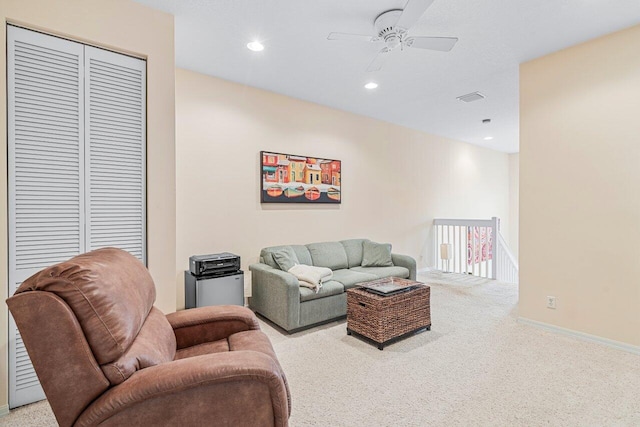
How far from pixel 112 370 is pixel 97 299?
262mm

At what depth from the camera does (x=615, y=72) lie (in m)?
2.82

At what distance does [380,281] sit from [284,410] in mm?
2172

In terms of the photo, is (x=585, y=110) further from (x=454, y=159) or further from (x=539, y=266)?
(x=454, y=159)

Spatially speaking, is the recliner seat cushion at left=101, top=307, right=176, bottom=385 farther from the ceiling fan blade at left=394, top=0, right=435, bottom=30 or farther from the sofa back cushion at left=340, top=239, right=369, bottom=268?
the sofa back cushion at left=340, top=239, right=369, bottom=268

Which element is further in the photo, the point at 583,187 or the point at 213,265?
the point at 213,265

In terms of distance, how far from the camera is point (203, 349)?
5.97ft

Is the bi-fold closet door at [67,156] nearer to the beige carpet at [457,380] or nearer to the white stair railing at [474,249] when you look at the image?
the beige carpet at [457,380]

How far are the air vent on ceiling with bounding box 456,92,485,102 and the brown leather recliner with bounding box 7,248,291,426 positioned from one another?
14.2 feet

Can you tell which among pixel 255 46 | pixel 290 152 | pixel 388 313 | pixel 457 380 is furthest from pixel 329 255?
pixel 255 46

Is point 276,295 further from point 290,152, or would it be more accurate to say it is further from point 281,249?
point 290,152

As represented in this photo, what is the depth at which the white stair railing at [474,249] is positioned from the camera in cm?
545

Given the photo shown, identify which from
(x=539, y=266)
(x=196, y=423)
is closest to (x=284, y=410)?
(x=196, y=423)

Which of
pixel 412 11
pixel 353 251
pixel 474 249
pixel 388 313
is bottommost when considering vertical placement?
pixel 388 313

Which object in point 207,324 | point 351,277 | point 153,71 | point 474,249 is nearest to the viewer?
point 207,324
